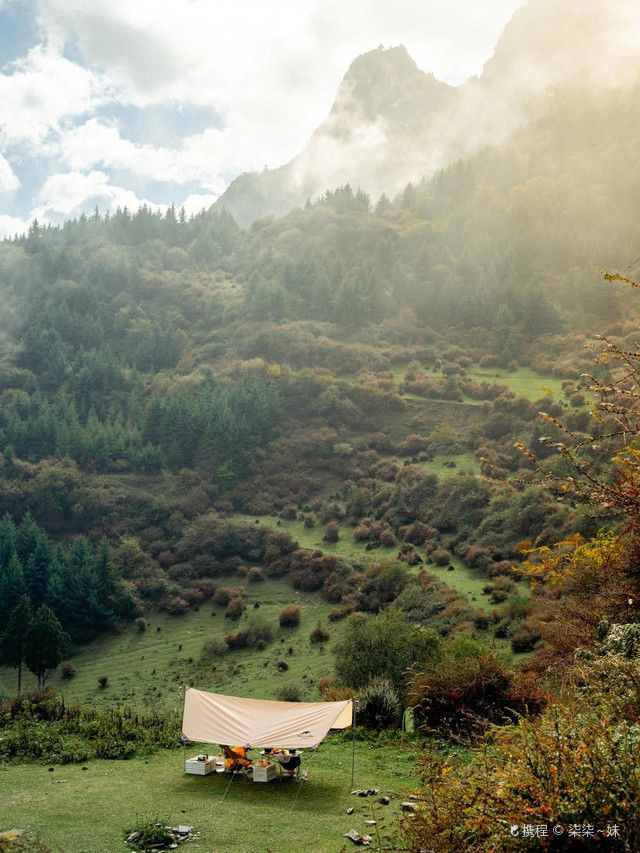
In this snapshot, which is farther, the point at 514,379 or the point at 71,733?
the point at 514,379

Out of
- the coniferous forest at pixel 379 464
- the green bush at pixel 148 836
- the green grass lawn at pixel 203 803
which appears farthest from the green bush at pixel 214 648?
the green bush at pixel 148 836

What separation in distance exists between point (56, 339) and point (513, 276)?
75.1m

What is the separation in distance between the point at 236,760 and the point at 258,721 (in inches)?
42.6

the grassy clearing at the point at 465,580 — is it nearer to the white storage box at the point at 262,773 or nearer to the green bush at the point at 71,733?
the green bush at the point at 71,733

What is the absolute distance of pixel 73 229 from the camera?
479 feet

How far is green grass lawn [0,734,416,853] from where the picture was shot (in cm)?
1098

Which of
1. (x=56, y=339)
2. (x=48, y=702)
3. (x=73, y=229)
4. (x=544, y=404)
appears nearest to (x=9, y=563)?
(x=48, y=702)

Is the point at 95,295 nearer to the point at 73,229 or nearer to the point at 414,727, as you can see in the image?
the point at 73,229

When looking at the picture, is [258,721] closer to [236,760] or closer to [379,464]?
[236,760]

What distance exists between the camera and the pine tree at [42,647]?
41219mm

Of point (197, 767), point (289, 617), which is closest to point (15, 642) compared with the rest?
point (289, 617)

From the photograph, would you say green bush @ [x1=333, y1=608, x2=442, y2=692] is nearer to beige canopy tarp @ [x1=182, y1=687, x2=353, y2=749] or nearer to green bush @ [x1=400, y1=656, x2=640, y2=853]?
beige canopy tarp @ [x1=182, y1=687, x2=353, y2=749]

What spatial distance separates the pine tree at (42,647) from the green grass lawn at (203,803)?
27282 millimetres

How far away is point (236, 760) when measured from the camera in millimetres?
14758
